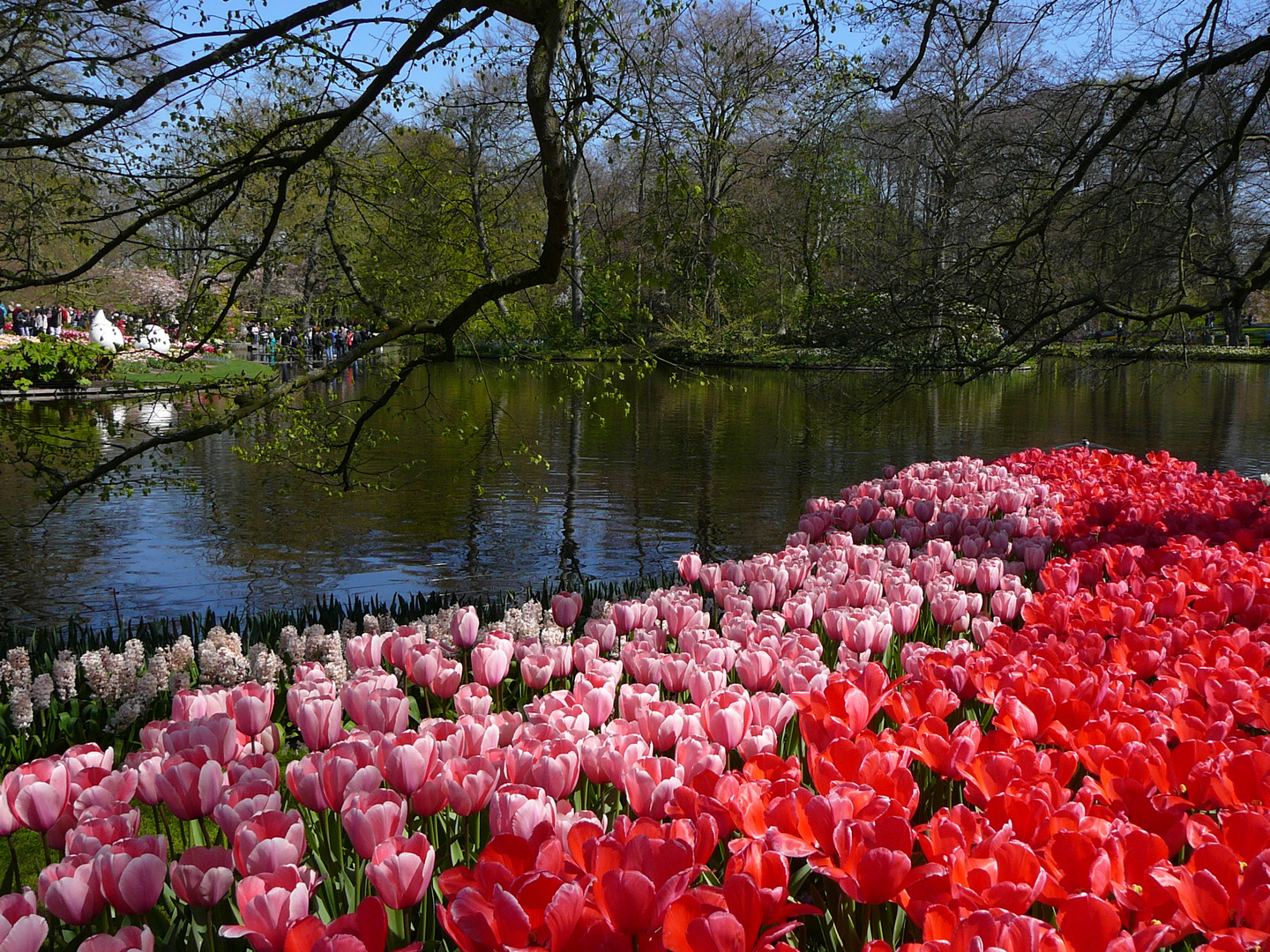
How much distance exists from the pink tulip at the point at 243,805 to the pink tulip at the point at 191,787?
0.07 metres

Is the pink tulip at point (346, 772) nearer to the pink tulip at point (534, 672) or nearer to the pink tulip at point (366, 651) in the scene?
the pink tulip at point (534, 672)

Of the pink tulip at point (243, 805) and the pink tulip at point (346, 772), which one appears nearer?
the pink tulip at point (243, 805)

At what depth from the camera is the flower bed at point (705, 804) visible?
1.55 meters

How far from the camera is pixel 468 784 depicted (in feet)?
6.56

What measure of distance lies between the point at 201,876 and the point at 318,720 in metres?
0.71

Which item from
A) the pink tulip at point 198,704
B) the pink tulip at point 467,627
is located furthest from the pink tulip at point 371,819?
the pink tulip at point 467,627

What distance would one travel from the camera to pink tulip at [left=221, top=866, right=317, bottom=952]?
5.07 feet

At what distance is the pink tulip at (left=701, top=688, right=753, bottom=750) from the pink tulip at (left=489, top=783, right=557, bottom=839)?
0.53m

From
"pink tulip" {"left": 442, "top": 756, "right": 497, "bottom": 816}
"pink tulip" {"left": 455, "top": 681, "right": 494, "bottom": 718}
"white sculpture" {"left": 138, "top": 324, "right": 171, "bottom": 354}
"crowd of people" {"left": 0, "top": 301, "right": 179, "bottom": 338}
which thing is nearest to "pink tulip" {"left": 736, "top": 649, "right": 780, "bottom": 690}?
"pink tulip" {"left": 455, "top": 681, "right": 494, "bottom": 718}

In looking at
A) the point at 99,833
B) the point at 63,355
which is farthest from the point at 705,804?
the point at 63,355

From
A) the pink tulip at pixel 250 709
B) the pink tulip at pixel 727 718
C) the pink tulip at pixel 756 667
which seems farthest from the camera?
the pink tulip at pixel 756 667

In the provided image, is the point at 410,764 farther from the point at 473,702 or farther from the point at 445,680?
the point at 445,680

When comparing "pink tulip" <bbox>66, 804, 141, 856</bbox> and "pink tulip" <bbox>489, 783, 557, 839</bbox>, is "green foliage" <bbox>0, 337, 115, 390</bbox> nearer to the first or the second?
"pink tulip" <bbox>66, 804, 141, 856</bbox>

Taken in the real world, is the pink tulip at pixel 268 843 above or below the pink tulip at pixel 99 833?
above
